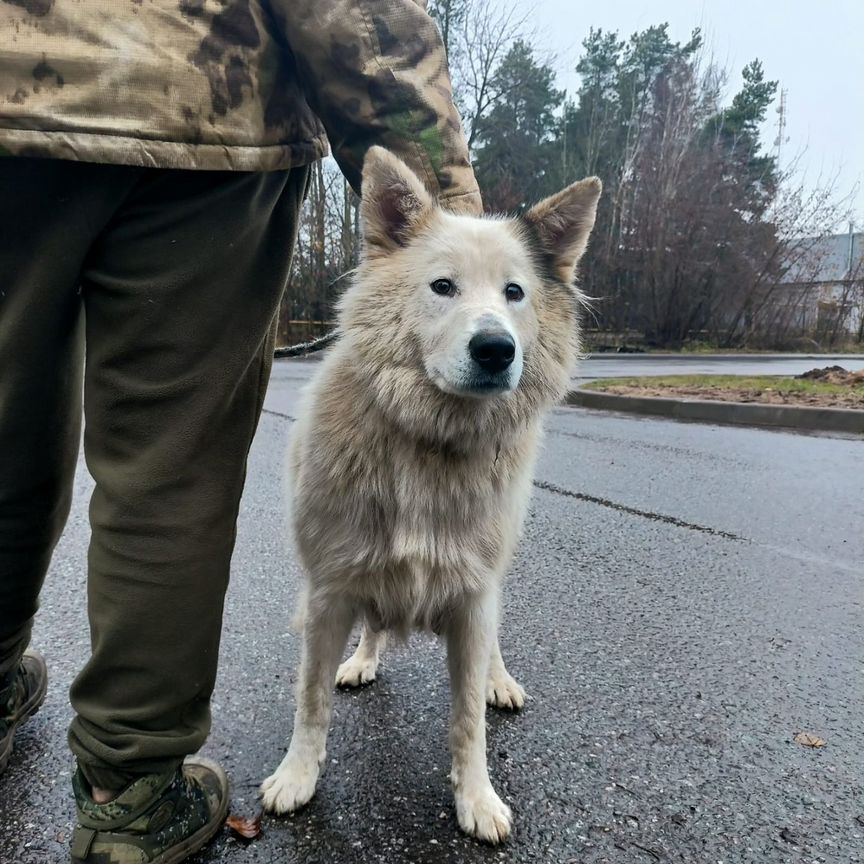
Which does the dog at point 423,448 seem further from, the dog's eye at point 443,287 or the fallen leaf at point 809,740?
the fallen leaf at point 809,740

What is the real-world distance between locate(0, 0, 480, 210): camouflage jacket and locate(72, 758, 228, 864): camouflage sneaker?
125 centimetres

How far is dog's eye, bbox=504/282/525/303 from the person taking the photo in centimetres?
200

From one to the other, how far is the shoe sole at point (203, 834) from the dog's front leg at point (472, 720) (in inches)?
21.5

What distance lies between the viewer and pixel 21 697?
5.98ft

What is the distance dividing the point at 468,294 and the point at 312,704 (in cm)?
119

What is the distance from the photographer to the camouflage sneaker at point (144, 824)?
1378mm

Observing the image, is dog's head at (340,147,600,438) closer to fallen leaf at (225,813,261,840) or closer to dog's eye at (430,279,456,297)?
dog's eye at (430,279,456,297)

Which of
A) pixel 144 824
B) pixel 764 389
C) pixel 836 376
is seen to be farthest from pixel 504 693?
pixel 836 376

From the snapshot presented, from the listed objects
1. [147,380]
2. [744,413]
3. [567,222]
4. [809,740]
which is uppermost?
[567,222]

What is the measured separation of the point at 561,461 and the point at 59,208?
491cm

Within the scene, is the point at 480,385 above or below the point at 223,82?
below

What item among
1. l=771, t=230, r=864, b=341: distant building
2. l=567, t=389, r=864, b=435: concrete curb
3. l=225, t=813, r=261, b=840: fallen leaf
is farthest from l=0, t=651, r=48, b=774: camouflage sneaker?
l=771, t=230, r=864, b=341: distant building

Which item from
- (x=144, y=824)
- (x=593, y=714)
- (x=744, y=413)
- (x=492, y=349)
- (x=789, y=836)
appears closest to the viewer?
(x=144, y=824)

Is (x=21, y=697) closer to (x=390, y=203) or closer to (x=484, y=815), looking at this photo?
(x=484, y=815)
